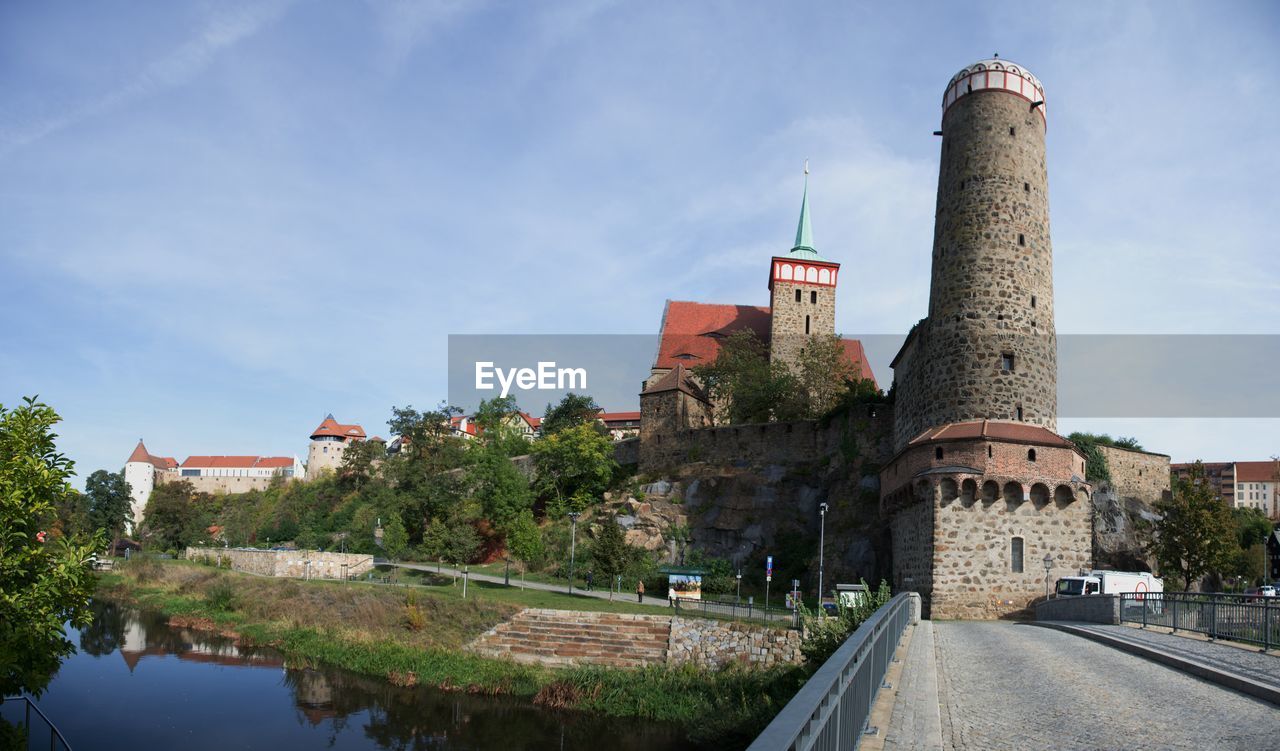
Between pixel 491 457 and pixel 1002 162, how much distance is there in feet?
110

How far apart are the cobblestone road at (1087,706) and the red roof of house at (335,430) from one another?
370 feet

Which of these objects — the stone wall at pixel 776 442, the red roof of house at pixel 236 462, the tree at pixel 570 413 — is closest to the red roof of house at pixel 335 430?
the red roof of house at pixel 236 462

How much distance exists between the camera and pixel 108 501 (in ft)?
290

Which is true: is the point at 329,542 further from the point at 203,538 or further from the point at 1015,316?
the point at 1015,316

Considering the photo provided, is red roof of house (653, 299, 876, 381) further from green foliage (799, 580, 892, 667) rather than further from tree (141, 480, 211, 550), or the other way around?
green foliage (799, 580, 892, 667)

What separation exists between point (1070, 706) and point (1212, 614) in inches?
356

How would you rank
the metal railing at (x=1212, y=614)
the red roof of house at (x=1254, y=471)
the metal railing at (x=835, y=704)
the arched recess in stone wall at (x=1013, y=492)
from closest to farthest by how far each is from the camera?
the metal railing at (x=835, y=704) < the metal railing at (x=1212, y=614) < the arched recess in stone wall at (x=1013, y=492) < the red roof of house at (x=1254, y=471)

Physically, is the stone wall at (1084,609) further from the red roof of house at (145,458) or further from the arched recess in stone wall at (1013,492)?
the red roof of house at (145,458)

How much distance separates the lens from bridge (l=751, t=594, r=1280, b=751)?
19.6 ft

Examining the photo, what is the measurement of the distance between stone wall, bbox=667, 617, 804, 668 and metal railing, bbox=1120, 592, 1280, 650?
10208 millimetres

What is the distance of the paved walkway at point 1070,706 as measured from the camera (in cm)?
791

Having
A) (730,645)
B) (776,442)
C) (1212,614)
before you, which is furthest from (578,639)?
(776,442)

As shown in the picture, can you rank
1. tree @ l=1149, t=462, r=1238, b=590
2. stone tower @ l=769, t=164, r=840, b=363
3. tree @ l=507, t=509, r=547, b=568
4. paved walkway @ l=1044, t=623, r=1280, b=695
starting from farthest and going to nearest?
stone tower @ l=769, t=164, r=840, b=363
tree @ l=507, t=509, r=547, b=568
tree @ l=1149, t=462, r=1238, b=590
paved walkway @ l=1044, t=623, r=1280, b=695

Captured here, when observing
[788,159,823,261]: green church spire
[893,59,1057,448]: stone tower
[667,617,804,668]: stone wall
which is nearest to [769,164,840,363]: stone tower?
[788,159,823,261]: green church spire
